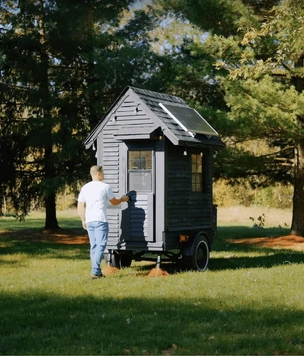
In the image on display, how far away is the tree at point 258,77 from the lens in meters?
16.8

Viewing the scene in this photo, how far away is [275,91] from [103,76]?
698 centimetres

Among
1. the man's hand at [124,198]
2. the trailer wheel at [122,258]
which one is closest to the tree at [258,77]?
the man's hand at [124,198]

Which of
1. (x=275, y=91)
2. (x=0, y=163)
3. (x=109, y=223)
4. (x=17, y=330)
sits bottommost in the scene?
(x=17, y=330)

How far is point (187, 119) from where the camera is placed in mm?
14148

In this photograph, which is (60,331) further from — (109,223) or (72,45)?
(72,45)

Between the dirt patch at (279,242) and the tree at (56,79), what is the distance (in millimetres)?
5920

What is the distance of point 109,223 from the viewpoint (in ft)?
44.2

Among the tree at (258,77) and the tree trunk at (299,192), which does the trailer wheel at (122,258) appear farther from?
the tree trunk at (299,192)

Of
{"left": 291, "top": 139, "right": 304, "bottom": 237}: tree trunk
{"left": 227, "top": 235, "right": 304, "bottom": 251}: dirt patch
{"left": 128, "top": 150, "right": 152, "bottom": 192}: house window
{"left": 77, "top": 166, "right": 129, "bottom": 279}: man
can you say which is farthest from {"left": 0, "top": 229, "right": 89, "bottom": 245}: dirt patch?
{"left": 77, "top": 166, "right": 129, "bottom": 279}: man

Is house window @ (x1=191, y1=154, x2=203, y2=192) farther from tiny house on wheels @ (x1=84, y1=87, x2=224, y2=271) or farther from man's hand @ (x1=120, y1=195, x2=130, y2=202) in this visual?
man's hand @ (x1=120, y1=195, x2=130, y2=202)

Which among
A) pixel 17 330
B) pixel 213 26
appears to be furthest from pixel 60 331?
pixel 213 26

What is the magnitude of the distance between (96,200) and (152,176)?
155cm

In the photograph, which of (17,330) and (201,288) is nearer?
(17,330)

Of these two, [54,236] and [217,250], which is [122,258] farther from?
[54,236]
